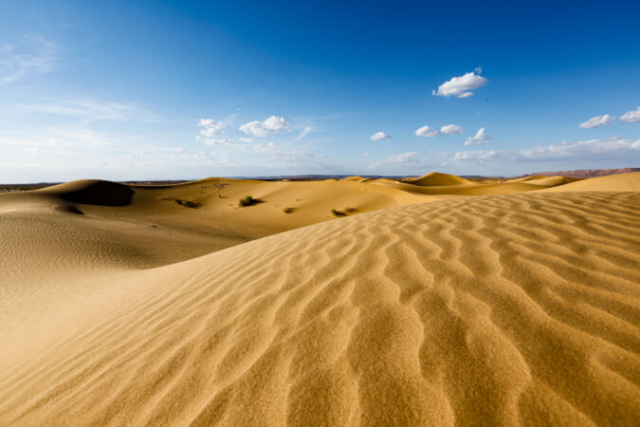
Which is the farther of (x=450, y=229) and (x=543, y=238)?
(x=450, y=229)

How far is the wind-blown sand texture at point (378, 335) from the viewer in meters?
1.08

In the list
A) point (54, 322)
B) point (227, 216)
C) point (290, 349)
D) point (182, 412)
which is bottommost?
point (227, 216)

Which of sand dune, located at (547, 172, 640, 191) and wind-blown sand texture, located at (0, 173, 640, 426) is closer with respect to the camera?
wind-blown sand texture, located at (0, 173, 640, 426)

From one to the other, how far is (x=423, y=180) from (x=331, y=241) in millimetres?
33469

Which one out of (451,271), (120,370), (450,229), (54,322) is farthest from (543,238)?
(54,322)

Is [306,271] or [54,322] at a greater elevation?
[306,271]

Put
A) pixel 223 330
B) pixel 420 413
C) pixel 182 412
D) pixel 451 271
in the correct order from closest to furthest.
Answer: pixel 420 413 < pixel 182 412 < pixel 223 330 < pixel 451 271

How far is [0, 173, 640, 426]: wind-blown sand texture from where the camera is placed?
108 centimetres

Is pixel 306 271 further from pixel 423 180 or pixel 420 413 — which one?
pixel 423 180

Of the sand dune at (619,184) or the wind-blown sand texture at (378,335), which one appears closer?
the wind-blown sand texture at (378,335)

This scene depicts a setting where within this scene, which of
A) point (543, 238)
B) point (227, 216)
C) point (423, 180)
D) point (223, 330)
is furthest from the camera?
point (423, 180)

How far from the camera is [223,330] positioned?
1.79 metres

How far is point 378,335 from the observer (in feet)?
4.68

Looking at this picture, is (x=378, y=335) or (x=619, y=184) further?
(x=619, y=184)
